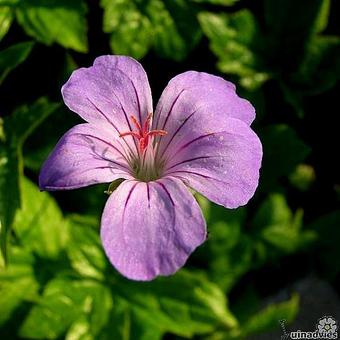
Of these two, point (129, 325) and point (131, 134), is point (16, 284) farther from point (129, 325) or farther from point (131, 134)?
point (131, 134)

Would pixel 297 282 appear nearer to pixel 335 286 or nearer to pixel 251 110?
pixel 335 286

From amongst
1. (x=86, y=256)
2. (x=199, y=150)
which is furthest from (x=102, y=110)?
(x=86, y=256)

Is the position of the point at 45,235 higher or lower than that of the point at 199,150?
lower

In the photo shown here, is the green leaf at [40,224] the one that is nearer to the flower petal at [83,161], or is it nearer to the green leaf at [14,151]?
the green leaf at [14,151]

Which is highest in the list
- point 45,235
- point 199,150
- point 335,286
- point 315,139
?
point 199,150

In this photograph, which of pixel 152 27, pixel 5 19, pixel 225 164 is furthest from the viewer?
pixel 152 27
